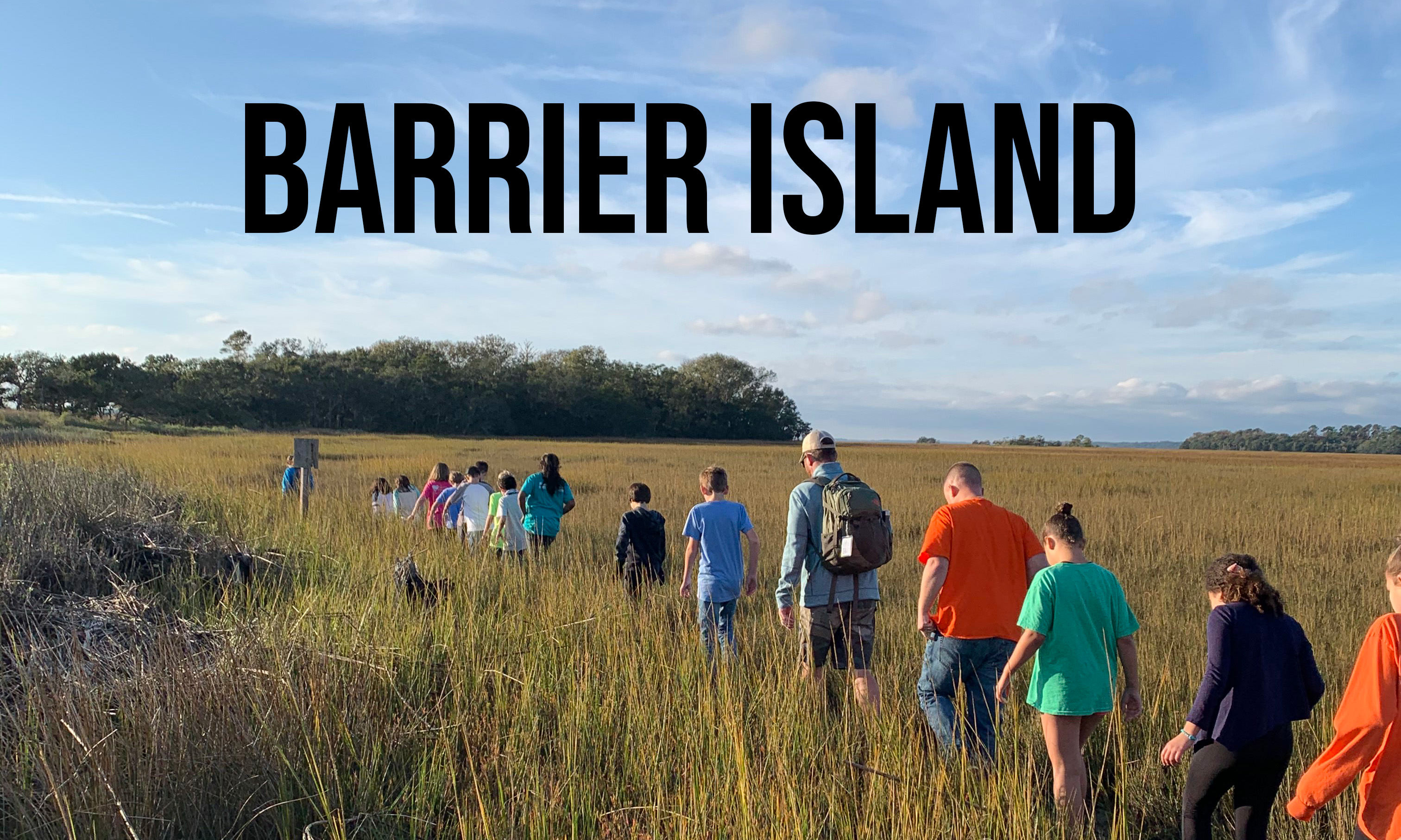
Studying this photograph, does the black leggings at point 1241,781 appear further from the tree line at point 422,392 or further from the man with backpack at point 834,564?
the tree line at point 422,392

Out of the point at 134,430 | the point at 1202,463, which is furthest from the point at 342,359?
the point at 1202,463

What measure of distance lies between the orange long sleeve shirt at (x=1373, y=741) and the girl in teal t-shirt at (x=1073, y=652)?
33.4 inches

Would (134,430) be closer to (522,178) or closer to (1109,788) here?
(522,178)

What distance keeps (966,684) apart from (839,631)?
92cm

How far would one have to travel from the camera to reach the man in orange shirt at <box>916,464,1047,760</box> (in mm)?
4258

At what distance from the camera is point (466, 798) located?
12.7ft

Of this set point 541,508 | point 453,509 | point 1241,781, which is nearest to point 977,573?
point 1241,781

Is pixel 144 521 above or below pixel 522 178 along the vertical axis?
below

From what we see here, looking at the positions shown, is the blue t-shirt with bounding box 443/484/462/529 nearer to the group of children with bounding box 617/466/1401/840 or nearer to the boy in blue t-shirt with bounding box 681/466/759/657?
the boy in blue t-shirt with bounding box 681/466/759/657

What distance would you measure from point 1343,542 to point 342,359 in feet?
262

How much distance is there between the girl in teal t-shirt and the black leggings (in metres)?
0.36

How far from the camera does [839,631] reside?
5.08m

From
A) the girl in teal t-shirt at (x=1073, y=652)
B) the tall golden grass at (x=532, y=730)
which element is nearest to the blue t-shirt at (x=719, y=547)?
the tall golden grass at (x=532, y=730)

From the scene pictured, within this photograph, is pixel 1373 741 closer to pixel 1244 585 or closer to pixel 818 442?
pixel 1244 585
